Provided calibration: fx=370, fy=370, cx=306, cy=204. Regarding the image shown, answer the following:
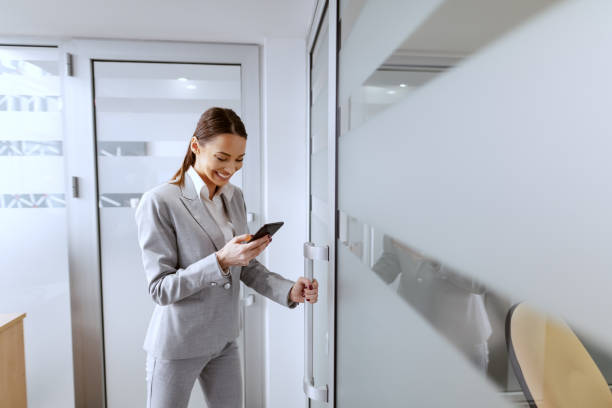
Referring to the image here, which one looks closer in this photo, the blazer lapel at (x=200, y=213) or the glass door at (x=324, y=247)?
the glass door at (x=324, y=247)

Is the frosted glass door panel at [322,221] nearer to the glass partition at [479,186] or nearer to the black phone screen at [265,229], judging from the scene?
the black phone screen at [265,229]

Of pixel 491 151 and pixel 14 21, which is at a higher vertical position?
pixel 14 21

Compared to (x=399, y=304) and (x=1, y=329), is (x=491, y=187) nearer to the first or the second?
(x=399, y=304)

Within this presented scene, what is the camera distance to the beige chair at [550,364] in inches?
8.1

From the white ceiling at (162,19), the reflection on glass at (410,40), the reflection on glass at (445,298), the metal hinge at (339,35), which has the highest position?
the white ceiling at (162,19)

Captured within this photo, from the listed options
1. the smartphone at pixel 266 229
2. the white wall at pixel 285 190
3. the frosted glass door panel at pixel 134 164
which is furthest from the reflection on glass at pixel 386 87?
the frosted glass door panel at pixel 134 164

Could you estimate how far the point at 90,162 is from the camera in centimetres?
209

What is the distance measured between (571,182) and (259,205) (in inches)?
80.1

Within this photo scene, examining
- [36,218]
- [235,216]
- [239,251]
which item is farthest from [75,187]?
[239,251]

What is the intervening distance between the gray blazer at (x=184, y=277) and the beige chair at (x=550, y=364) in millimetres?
1026

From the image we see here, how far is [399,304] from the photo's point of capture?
1.89 feet

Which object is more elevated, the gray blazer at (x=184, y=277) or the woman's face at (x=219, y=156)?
the woman's face at (x=219, y=156)

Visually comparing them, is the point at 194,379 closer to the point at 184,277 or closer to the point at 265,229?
the point at 184,277

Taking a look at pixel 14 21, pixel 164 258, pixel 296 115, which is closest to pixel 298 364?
pixel 164 258
